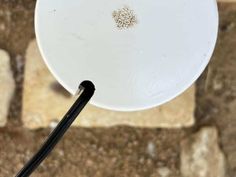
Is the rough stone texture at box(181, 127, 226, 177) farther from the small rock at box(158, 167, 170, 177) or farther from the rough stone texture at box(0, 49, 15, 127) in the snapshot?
the rough stone texture at box(0, 49, 15, 127)

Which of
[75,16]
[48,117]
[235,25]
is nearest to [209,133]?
[235,25]

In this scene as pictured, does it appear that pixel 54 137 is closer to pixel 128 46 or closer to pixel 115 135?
pixel 128 46

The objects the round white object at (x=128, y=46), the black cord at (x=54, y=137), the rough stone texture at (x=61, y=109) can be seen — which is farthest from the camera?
the rough stone texture at (x=61, y=109)

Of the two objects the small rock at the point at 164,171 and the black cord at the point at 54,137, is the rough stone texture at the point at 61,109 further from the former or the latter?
the black cord at the point at 54,137

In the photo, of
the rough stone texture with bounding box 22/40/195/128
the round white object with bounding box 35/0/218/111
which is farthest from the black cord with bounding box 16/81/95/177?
the rough stone texture with bounding box 22/40/195/128

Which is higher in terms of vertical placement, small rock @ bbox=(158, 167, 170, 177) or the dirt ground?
the dirt ground

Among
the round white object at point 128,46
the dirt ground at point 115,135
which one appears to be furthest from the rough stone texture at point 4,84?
the round white object at point 128,46

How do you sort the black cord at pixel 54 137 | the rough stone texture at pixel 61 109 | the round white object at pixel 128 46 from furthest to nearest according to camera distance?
1. the rough stone texture at pixel 61 109
2. the round white object at pixel 128 46
3. the black cord at pixel 54 137
